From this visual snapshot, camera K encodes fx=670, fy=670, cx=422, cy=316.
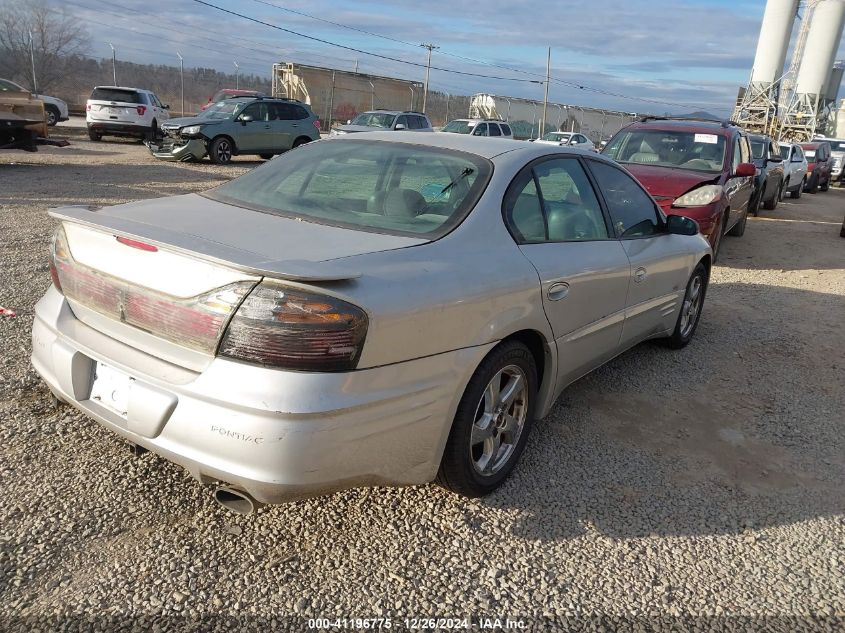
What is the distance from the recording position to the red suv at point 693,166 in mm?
8078

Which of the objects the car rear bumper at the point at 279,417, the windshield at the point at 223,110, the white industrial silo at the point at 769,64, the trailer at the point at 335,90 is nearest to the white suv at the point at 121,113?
the windshield at the point at 223,110

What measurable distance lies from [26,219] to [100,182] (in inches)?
168

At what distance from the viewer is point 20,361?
399cm

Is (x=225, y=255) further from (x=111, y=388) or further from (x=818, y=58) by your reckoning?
(x=818, y=58)

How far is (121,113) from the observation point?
2088cm

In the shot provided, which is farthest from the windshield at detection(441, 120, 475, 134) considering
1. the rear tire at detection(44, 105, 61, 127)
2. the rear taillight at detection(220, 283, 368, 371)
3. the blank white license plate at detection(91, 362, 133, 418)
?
the rear taillight at detection(220, 283, 368, 371)

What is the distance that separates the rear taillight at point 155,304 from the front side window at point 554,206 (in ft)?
4.56

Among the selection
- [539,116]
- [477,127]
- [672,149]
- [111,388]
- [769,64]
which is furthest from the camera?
[769,64]

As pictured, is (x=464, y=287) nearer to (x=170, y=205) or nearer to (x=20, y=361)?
(x=170, y=205)

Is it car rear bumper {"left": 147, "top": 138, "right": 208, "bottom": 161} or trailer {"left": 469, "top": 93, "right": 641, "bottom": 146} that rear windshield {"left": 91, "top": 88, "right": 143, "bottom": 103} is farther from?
trailer {"left": 469, "top": 93, "right": 641, "bottom": 146}

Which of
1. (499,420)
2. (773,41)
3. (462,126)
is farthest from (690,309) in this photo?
(773,41)

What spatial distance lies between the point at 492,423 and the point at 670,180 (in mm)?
6399

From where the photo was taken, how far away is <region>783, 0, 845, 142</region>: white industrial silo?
4950cm

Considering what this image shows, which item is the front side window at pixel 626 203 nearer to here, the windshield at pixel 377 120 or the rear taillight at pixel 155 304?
the rear taillight at pixel 155 304
